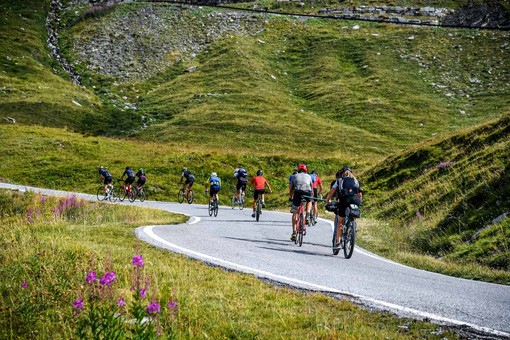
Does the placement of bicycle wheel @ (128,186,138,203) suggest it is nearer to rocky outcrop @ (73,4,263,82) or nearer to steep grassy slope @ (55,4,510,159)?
steep grassy slope @ (55,4,510,159)

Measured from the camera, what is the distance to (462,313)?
717cm

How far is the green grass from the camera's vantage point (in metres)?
6.05

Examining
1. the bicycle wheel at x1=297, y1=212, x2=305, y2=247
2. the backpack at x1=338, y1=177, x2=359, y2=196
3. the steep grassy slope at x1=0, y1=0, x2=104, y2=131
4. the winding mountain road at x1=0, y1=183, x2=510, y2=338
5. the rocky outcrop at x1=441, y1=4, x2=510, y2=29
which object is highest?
the rocky outcrop at x1=441, y1=4, x2=510, y2=29

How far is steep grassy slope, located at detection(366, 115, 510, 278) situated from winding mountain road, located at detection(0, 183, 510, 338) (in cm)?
201

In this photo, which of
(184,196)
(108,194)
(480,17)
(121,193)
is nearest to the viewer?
(108,194)

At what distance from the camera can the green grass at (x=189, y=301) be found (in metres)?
6.05

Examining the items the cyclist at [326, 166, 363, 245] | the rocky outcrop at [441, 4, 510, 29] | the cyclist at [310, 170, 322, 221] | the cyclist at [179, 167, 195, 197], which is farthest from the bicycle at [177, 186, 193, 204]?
the rocky outcrop at [441, 4, 510, 29]

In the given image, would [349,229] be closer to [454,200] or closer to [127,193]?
[454,200]

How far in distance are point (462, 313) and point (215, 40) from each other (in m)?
89.0

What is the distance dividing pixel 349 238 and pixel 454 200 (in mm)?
7634

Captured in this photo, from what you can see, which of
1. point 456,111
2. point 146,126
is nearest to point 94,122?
point 146,126

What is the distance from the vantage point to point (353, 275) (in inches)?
404

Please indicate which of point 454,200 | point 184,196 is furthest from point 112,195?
point 454,200

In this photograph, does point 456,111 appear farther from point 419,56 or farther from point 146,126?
point 146,126
